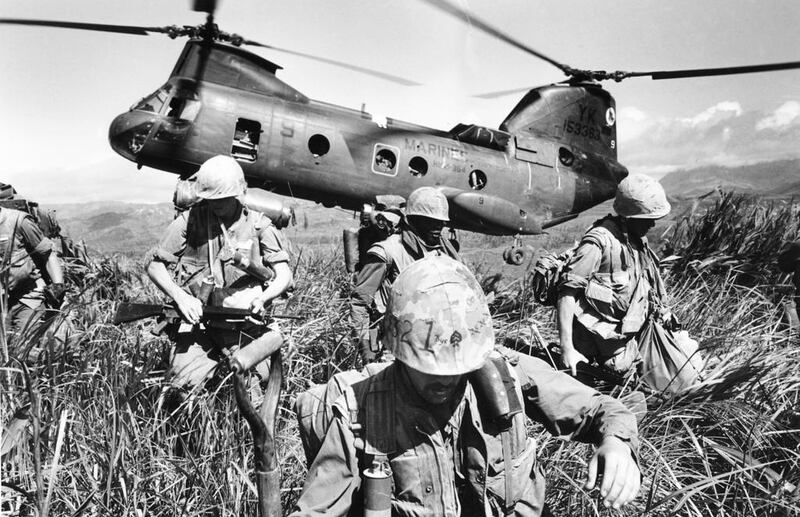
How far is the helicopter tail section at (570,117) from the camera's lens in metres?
8.38

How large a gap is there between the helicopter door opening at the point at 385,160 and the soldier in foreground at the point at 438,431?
5418 millimetres

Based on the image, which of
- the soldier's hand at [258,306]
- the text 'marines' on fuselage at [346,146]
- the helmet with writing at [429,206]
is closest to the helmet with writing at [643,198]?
the helmet with writing at [429,206]

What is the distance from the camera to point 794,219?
6.93m

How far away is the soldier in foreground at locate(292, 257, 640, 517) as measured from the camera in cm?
169

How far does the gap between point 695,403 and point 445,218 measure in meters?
2.32

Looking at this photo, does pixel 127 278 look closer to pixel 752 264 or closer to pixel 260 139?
pixel 260 139

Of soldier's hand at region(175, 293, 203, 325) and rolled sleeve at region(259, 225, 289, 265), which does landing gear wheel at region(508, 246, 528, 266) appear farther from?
soldier's hand at region(175, 293, 203, 325)

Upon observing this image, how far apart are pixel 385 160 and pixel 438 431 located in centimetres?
574

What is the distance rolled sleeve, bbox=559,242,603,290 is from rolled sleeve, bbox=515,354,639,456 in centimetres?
162

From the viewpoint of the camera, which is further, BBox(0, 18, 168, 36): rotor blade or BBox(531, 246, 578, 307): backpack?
BBox(0, 18, 168, 36): rotor blade

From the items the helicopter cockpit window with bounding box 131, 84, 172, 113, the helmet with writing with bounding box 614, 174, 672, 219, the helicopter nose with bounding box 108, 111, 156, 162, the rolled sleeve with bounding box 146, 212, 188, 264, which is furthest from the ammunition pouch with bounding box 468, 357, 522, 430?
the helicopter cockpit window with bounding box 131, 84, 172, 113

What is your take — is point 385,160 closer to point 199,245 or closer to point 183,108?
point 183,108

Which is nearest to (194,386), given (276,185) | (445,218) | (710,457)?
(445,218)

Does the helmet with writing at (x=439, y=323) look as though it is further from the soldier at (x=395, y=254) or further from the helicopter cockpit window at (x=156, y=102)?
the helicopter cockpit window at (x=156, y=102)
